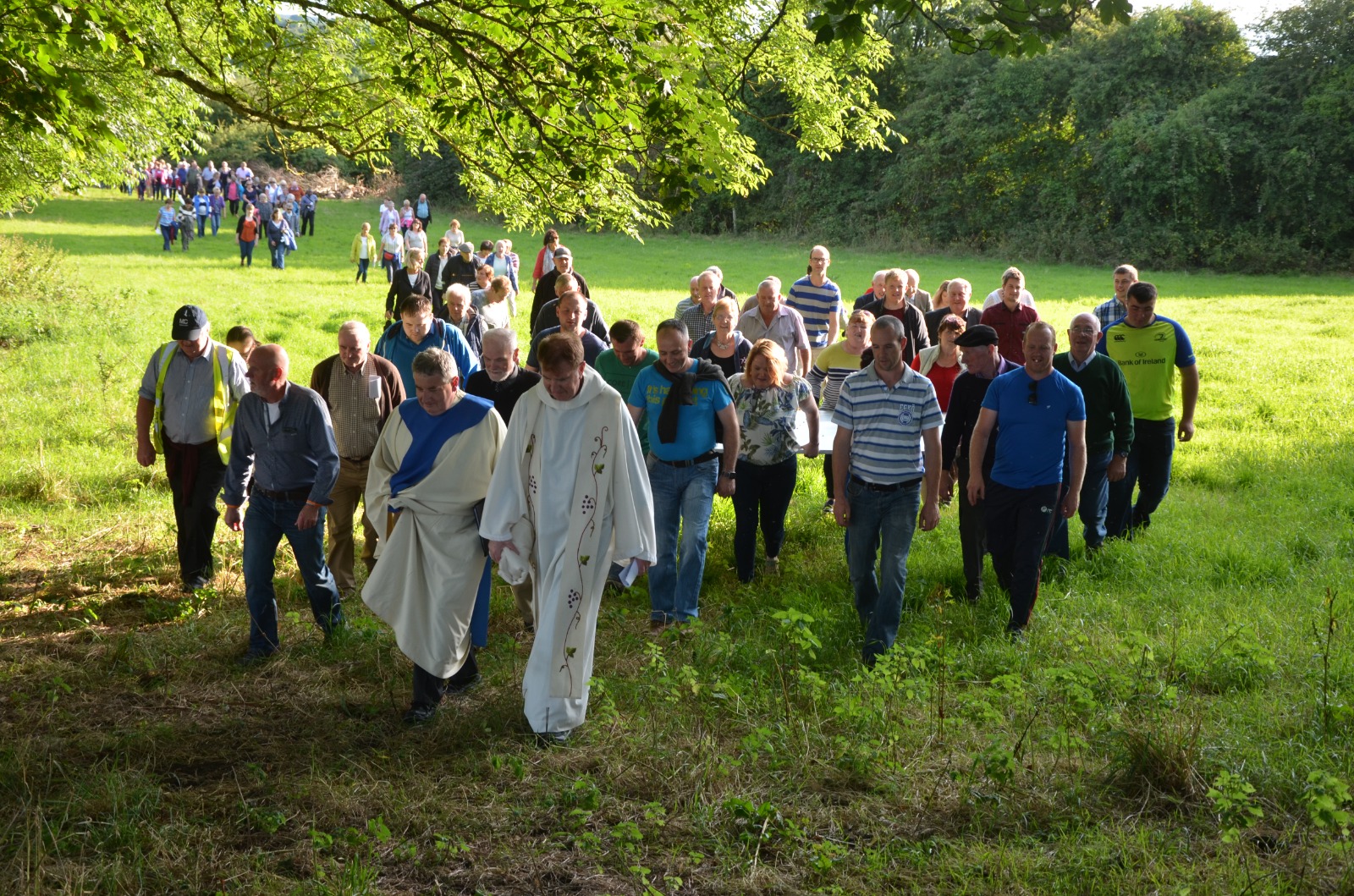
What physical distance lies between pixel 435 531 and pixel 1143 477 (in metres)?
6.33

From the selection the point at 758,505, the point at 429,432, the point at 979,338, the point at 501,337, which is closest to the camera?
the point at 429,432

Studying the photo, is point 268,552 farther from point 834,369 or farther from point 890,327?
point 834,369

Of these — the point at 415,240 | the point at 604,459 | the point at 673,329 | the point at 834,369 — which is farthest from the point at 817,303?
the point at 415,240

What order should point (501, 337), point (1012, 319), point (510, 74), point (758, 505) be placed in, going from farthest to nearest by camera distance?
point (1012, 319) → point (758, 505) → point (501, 337) → point (510, 74)

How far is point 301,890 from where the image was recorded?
14.6 ft

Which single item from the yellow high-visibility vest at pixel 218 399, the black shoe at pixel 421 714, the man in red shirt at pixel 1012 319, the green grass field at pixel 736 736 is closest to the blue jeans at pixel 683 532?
the green grass field at pixel 736 736

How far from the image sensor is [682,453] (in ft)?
25.1

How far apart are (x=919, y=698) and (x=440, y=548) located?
284 centimetres

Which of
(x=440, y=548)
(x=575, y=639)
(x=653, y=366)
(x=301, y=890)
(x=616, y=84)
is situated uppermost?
(x=616, y=84)

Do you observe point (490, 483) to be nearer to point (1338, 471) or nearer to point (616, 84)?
point (616, 84)

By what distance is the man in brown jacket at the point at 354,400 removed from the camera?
319 inches

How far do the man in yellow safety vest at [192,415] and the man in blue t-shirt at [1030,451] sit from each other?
18.1ft

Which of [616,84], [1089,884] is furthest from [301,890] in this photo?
[616,84]

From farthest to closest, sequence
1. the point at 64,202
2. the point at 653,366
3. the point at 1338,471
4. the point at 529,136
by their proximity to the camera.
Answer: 1. the point at 64,202
2. the point at 1338,471
3. the point at 529,136
4. the point at 653,366
